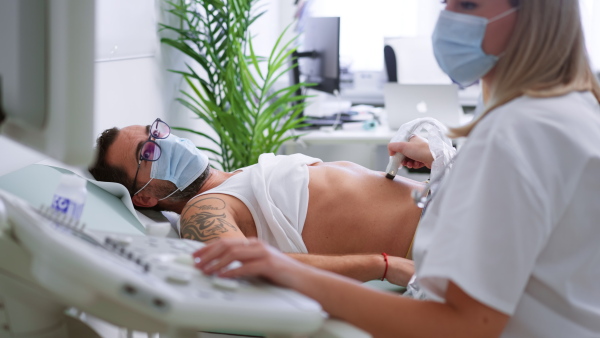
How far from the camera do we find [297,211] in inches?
79.6

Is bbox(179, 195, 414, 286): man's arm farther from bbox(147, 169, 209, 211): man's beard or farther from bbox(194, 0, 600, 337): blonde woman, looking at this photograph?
bbox(194, 0, 600, 337): blonde woman

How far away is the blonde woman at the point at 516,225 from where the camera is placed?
3.08 feet

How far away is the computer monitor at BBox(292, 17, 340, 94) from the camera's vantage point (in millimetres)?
3941

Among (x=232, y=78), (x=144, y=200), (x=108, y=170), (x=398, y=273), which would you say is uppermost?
(x=232, y=78)

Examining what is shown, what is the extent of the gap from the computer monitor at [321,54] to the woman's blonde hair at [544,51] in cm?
282

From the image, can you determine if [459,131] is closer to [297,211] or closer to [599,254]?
[599,254]

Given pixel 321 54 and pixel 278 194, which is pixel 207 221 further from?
pixel 321 54

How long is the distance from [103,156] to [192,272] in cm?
136

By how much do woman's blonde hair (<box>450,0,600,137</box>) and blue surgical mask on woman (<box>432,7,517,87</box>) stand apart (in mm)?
45

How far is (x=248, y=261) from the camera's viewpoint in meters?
0.95

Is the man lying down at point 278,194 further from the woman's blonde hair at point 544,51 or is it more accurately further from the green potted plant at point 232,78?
the woman's blonde hair at point 544,51

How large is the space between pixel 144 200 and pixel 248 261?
4.35 feet

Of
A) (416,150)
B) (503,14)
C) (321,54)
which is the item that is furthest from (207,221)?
(321,54)

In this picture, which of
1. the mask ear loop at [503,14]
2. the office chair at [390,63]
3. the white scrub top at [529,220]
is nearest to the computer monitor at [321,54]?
the office chair at [390,63]
